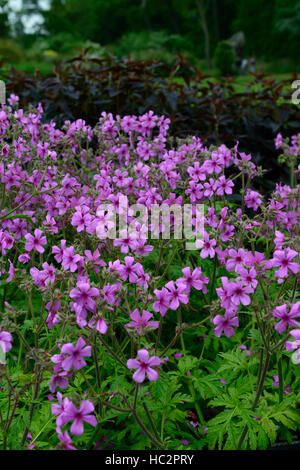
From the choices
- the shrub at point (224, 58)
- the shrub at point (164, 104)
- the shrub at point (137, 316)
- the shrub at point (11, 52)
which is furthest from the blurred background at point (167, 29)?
the shrub at point (137, 316)

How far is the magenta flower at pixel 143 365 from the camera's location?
173 cm

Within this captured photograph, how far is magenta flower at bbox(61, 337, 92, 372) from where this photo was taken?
1.76 m

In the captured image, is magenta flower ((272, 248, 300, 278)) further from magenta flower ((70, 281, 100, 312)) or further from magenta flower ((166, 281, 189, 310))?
magenta flower ((70, 281, 100, 312))

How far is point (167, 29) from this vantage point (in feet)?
154

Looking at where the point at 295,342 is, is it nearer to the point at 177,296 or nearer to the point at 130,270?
the point at 177,296

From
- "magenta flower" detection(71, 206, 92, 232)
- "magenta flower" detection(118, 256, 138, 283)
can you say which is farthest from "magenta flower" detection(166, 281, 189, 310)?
"magenta flower" detection(71, 206, 92, 232)

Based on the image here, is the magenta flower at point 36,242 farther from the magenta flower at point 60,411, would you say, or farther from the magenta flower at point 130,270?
the magenta flower at point 60,411

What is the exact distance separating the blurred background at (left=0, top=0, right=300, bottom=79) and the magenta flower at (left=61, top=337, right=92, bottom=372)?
92.9 ft

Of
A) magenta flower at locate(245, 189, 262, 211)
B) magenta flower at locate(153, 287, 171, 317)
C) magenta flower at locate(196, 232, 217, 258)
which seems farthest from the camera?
magenta flower at locate(245, 189, 262, 211)

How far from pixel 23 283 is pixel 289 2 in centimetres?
4003

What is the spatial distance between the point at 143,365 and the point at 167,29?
50.2 meters

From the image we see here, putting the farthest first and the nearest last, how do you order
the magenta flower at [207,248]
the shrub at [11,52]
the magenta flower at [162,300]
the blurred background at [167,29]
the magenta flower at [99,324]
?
the blurred background at [167,29] < the shrub at [11,52] < the magenta flower at [207,248] < the magenta flower at [162,300] < the magenta flower at [99,324]

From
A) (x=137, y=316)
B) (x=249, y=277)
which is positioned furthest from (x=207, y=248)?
(x=137, y=316)

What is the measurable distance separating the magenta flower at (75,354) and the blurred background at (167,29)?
2830 centimetres
